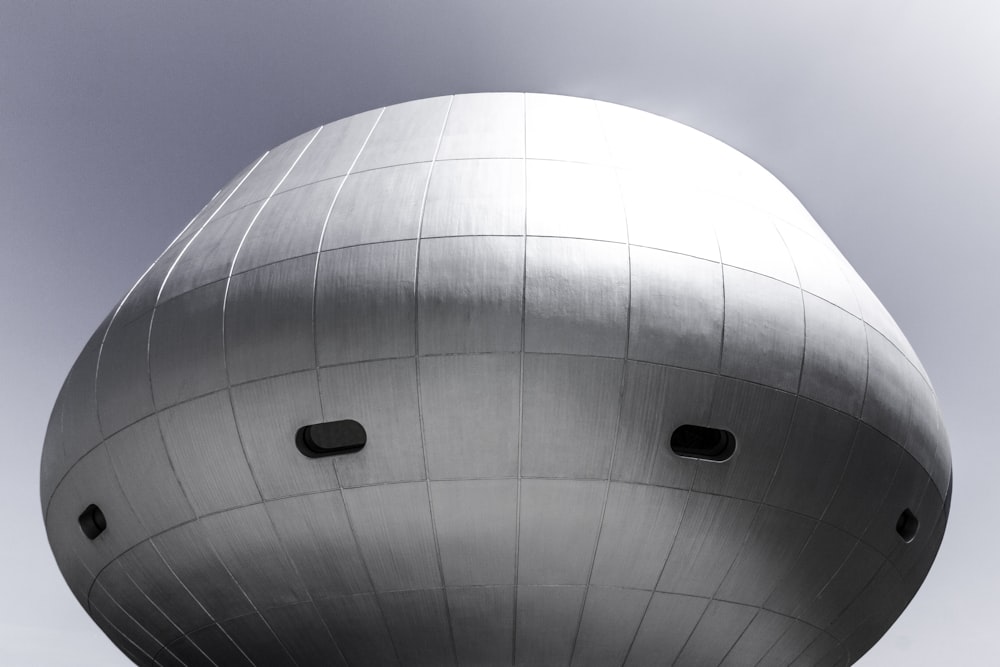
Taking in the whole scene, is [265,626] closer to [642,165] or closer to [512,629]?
[512,629]

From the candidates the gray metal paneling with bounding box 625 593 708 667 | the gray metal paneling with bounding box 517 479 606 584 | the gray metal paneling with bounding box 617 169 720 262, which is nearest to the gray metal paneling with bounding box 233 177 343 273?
the gray metal paneling with bounding box 617 169 720 262

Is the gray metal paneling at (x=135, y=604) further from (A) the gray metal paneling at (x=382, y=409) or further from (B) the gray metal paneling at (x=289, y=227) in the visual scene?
(B) the gray metal paneling at (x=289, y=227)

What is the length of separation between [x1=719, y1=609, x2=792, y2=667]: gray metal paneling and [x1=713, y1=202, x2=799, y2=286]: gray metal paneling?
532 centimetres

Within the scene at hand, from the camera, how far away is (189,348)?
14852 mm

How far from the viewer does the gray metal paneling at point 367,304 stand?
45.0 feet

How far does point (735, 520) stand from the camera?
1451 cm

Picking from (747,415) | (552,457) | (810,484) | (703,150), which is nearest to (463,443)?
(552,457)

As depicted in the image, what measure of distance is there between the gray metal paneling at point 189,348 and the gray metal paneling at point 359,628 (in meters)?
3.68

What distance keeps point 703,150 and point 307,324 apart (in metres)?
7.99

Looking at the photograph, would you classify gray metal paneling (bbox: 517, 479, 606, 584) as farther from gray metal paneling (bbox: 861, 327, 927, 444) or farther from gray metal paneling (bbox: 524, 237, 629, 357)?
gray metal paneling (bbox: 861, 327, 927, 444)

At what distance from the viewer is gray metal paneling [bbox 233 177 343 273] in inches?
588

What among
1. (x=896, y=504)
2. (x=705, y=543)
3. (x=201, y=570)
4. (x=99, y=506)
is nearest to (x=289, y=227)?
(x=201, y=570)

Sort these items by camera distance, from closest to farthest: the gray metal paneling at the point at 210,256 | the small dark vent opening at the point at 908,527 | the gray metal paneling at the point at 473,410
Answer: the gray metal paneling at the point at 473,410 < the gray metal paneling at the point at 210,256 < the small dark vent opening at the point at 908,527

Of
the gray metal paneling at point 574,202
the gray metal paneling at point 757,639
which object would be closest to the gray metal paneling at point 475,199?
the gray metal paneling at point 574,202
